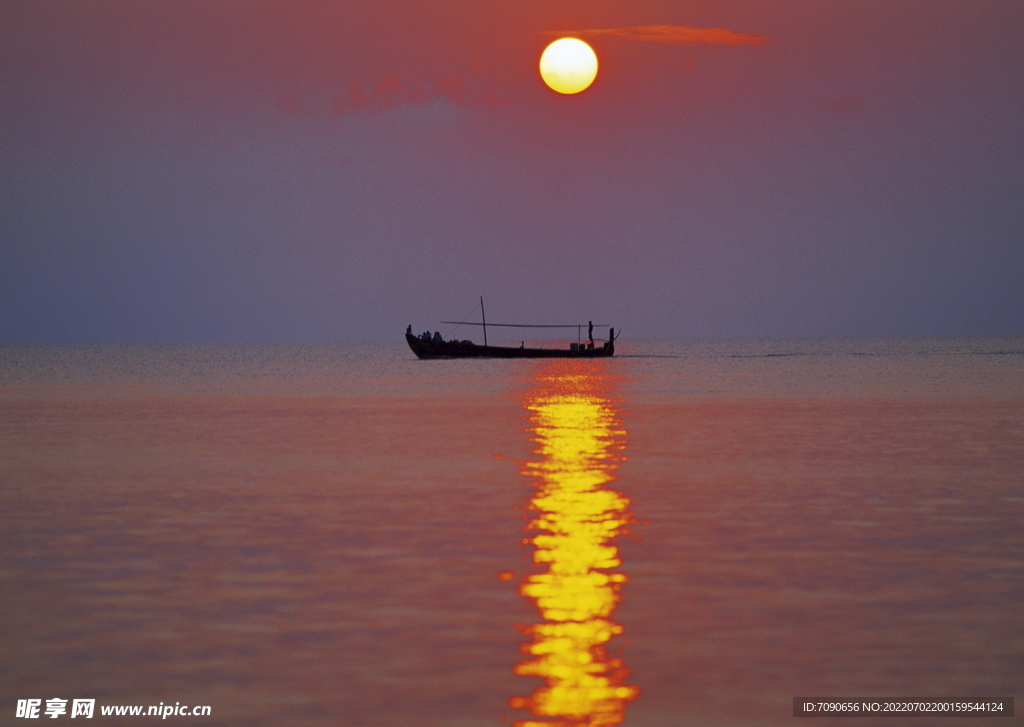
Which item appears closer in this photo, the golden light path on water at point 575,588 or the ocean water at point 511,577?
the golden light path on water at point 575,588

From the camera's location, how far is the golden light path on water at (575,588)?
8.54 metres

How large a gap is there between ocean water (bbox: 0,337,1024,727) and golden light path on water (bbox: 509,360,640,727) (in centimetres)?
4

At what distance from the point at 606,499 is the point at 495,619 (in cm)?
831

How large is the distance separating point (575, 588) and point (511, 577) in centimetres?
87

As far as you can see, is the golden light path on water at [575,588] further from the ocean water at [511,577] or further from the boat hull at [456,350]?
the boat hull at [456,350]

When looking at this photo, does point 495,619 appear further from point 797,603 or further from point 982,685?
point 982,685

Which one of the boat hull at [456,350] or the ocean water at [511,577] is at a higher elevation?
the boat hull at [456,350]

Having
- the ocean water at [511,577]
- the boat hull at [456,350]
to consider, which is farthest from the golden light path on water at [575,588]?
the boat hull at [456,350]

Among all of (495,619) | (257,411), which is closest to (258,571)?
(495,619)

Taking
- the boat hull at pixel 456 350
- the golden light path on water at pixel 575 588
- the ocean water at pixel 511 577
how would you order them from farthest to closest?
1. the boat hull at pixel 456 350
2. the ocean water at pixel 511 577
3. the golden light path on water at pixel 575 588

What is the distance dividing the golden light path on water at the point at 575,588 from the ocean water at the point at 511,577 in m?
0.04

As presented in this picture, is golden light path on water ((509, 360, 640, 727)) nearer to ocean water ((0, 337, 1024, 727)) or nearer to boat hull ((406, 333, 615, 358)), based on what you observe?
ocean water ((0, 337, 1024, 727))

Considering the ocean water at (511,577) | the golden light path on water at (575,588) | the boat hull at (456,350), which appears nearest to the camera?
the golden light path on water at (575,588)

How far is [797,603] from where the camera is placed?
1152 cm
